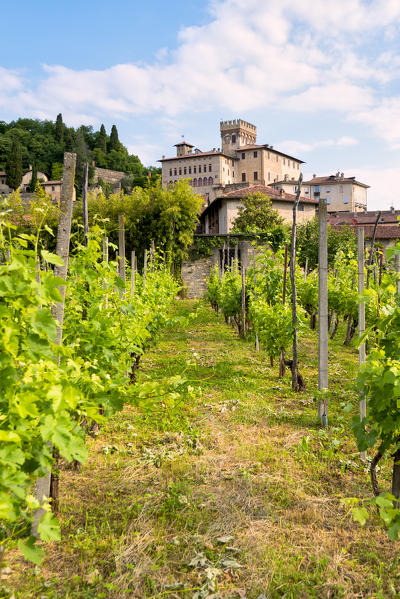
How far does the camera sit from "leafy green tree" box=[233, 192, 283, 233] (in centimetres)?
3400

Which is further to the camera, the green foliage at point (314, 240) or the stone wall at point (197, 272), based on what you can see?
the stone wall at point (197, 272)

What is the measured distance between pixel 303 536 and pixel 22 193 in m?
69.9

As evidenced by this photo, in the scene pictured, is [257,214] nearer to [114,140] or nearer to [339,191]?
[339,191]

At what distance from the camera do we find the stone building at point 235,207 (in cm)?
3703

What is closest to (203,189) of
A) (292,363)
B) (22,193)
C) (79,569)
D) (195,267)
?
(22,193)

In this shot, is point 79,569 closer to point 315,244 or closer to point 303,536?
point 303,536

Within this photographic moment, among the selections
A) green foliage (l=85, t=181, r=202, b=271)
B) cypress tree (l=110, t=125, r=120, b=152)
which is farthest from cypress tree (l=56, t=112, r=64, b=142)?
green foliage (l=85, t=181, r=202, b=271)

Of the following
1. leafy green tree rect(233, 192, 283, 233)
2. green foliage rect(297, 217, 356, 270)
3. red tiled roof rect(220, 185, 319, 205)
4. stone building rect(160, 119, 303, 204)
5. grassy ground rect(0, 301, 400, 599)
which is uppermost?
stone building rect(160, 119, 303, 204)

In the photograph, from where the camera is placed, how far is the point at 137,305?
577cm

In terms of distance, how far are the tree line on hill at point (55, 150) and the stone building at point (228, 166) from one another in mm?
5639

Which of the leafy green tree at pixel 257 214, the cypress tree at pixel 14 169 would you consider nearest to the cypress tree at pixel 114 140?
the cypress tree at pixel 14 169

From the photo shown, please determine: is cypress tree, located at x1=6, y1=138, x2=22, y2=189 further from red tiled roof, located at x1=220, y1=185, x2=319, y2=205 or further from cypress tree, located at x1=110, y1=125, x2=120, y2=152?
red tiled roof, located at x1=220, y1=185, x2=319, y2=205

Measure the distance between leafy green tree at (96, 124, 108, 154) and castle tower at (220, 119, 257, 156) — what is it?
25907mm

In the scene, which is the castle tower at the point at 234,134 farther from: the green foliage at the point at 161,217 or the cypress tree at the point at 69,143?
the green foliage at the point at 161,217
